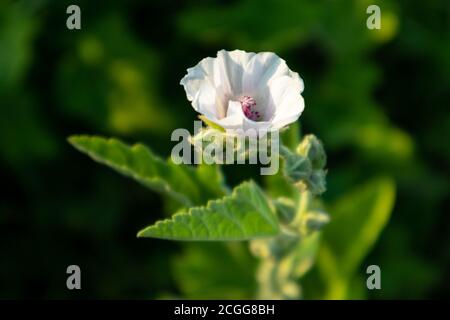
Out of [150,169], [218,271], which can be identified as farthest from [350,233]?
[150,169]

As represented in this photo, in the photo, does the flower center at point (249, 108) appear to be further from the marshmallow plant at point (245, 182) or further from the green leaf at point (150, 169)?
the green leaf at point (150, 169)

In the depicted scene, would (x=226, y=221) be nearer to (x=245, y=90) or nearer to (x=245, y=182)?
(x=245, y=182)

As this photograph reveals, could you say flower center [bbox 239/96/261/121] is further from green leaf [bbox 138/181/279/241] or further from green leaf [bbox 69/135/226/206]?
green leaf [bbox 69/135/226/206]

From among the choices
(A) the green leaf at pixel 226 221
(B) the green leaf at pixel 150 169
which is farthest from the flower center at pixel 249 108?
(B) the green leaf at pixel 150 169

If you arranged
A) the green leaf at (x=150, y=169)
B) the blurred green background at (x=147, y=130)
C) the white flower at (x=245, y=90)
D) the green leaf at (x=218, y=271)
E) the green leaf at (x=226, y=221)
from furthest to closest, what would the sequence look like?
1. the blurred green background at (x=147, y=130)
2. the green leaf at (x=218, y=271)
3. the green leaf at (x=150, y=169)
4. the green leaf at (x=226, y=221)
5. the white flower at (x=245, y=90)

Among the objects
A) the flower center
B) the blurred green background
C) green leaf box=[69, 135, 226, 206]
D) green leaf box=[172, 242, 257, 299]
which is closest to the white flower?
the flower center
